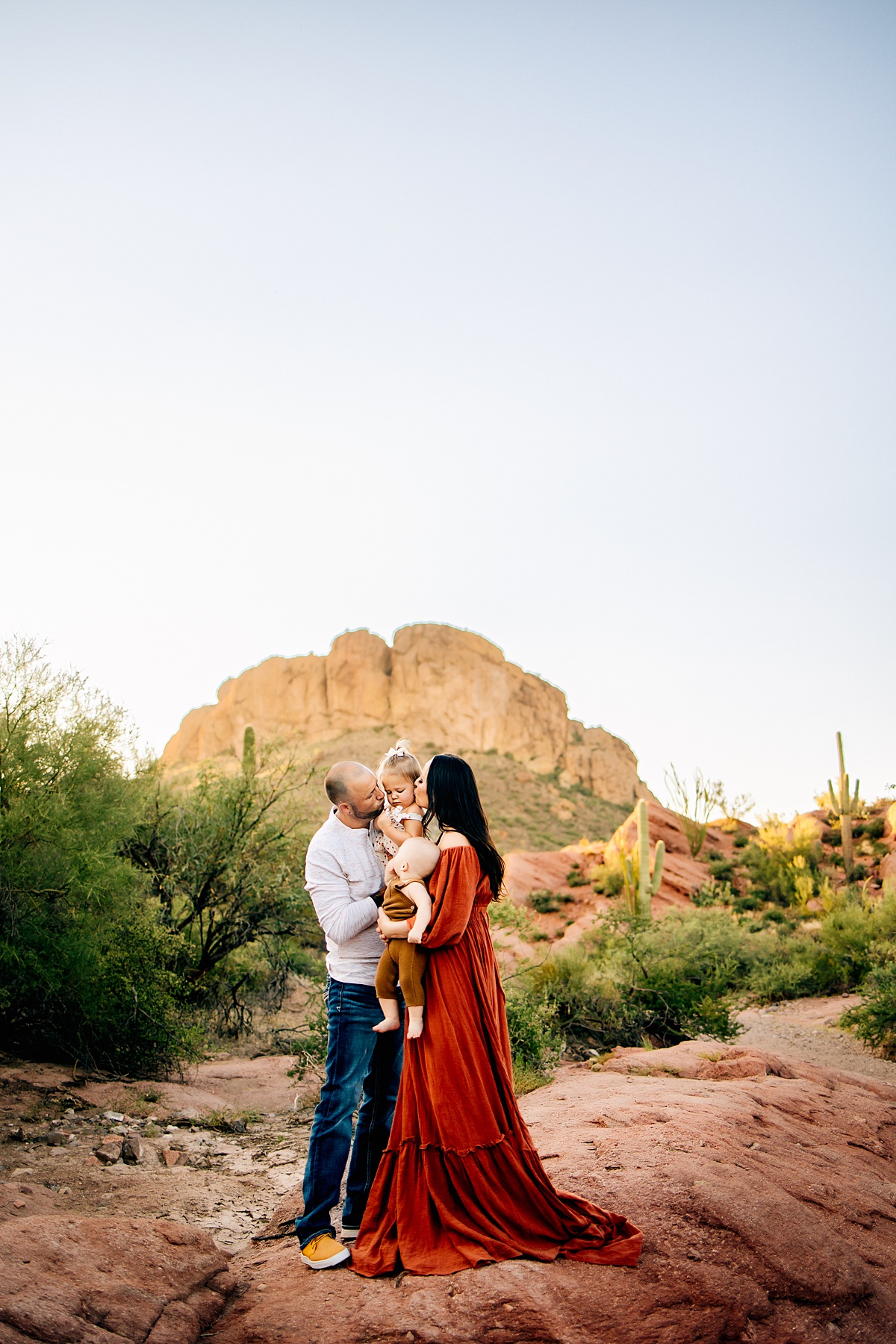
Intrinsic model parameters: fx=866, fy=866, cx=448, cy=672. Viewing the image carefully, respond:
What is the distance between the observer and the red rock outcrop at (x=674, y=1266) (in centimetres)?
300

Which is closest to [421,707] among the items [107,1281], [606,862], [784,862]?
[606,862]

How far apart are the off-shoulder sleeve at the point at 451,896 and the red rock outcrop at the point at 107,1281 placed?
1.55 m

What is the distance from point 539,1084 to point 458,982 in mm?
4093

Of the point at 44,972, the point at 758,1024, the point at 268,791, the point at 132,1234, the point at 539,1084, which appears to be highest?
the point at 268,791

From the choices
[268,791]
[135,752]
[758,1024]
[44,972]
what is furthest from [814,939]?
[44,972]

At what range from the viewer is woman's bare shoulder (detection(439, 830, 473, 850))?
3.67m

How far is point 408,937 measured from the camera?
3.54 meters

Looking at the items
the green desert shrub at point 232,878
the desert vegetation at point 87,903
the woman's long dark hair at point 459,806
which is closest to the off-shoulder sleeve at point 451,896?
the woman's long dark hair at point 459,806

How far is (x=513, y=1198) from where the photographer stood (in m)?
3.53

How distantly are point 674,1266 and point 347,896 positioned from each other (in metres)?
1.92

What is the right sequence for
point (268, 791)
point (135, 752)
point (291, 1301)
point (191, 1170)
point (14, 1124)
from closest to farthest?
point (291, 1301) < point (191, 1170) < point (14, 1124) < point (135, 752) < point (268, 791)

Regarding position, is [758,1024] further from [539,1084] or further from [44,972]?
[44,972]

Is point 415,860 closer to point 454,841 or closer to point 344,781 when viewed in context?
point 454,841

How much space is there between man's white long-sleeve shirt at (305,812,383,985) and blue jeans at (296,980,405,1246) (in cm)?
9
